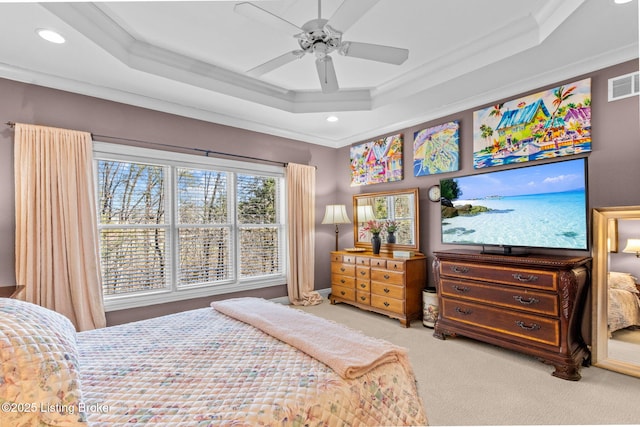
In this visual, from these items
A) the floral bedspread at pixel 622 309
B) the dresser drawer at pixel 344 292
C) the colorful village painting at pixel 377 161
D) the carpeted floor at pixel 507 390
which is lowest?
the carpeted floor at pixel 507 390

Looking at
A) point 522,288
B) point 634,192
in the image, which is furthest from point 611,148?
point 522,288

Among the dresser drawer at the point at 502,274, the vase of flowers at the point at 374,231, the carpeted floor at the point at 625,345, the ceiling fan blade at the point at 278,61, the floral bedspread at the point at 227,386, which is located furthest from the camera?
the vase of flowers at the point at 374,231

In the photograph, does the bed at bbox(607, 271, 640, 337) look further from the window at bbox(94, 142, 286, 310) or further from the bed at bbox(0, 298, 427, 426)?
the window at bbox(94, 142, 286, 310)

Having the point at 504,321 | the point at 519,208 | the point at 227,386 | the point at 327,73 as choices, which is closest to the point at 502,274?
the point at 504,321

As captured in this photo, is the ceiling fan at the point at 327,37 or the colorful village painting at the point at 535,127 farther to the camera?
the colorful village painting at the point at 535,127

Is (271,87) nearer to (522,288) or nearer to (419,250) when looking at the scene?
(419,250)

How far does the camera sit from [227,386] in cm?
122

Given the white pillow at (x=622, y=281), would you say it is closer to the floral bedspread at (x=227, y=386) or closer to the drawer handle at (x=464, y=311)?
the drawer handle at (x=464, y=311)

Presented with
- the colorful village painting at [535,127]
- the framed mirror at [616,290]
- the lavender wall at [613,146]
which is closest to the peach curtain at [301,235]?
the colorful village painting at [535,127]

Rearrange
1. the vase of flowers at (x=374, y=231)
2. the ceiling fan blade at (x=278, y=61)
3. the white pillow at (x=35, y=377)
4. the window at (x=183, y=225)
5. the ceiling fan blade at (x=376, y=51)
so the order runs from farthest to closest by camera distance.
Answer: the vase of flowers at (x=374, y=231)
the window at (x=183, y=225)
the ceiling fan blade at (x=278, y=61)
the ceiling fan blade at (x=376, y=51)
the white pillow at (x=35, y=377)

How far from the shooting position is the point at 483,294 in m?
2.90

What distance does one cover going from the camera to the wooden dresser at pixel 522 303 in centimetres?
244

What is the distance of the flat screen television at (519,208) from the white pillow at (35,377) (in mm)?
3322

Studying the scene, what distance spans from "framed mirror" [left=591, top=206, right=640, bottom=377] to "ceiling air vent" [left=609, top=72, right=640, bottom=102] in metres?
0.96
